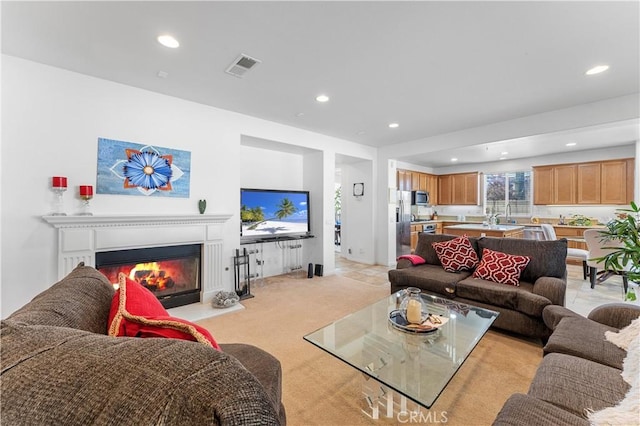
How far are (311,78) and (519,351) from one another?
3.27 m

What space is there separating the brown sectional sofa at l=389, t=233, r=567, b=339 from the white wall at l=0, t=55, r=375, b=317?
3.12m

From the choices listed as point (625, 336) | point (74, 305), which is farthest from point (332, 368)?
point (625, 336)

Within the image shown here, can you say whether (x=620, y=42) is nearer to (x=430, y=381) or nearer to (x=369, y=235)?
(x=430, y=381)

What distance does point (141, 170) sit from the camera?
10.2 feet

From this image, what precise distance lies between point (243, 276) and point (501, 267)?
3482mm

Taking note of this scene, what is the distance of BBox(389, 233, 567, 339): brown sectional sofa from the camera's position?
2436 millimetres

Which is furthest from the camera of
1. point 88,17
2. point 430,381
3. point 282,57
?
point 282,57

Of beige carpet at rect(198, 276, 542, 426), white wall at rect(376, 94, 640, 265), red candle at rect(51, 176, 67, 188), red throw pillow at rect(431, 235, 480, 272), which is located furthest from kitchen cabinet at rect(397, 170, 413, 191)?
red candle at rect(51, 176, 67, 188)

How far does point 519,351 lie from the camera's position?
7.67 feet

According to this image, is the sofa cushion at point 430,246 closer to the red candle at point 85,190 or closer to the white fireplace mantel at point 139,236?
the white fireplace mantel at point 139,236

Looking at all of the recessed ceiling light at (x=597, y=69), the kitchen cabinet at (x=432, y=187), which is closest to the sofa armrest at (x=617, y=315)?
the recessed ceiling light at (x=597, y=69)

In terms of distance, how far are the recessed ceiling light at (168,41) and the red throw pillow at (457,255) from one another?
369cm

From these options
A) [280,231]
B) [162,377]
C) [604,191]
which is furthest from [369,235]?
[162,377]

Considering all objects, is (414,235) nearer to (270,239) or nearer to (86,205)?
(270,239)
